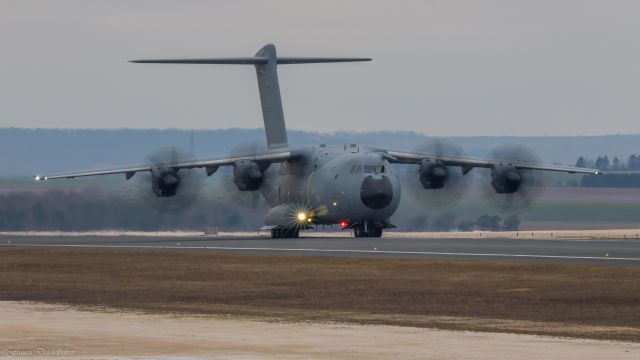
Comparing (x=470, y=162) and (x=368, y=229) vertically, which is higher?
(x=470, y=162)

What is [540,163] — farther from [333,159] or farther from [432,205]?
[333,159]

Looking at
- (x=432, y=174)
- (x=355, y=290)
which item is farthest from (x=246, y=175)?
(x=355, y=290)

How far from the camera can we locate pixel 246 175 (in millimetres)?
72062

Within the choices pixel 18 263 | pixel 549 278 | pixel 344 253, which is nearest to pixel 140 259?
pixel 18 263

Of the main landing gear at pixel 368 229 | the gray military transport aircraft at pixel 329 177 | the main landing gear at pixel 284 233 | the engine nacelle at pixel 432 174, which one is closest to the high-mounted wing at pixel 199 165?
the gray military transport aircraft at pixel 329 177

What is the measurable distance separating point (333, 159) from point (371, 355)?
5251cm

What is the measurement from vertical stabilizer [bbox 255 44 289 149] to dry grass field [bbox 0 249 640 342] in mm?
31376

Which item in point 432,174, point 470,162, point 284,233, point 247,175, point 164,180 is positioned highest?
point 164,180

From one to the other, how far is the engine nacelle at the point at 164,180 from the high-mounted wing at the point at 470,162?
11.1 meters

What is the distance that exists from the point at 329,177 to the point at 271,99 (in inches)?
455

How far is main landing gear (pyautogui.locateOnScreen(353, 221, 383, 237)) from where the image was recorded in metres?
73.4

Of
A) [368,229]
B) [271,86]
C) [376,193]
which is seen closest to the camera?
[376,193]

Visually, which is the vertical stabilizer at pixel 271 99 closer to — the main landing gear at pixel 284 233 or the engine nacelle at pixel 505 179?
the main landing gear at pixel 284 233

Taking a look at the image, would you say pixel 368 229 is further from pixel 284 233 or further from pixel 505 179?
pixel 505 179
